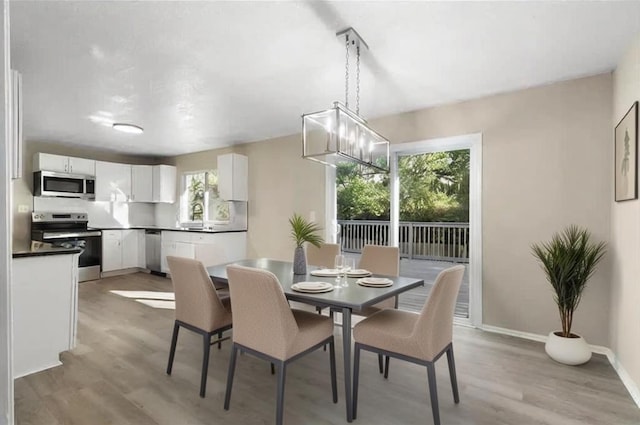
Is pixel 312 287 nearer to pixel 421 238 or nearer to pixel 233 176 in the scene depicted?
pixel 233 176

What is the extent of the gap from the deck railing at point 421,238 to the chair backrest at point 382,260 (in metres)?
1.66

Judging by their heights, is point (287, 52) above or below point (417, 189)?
above

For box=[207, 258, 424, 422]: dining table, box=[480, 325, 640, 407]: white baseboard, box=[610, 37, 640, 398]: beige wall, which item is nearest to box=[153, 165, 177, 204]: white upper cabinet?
box=[207, 258, 424, 422]: dining table

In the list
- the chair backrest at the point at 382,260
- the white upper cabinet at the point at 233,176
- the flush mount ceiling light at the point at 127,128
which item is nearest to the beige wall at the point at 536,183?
the chair backrest at the point at 382,260

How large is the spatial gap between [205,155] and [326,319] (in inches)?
188

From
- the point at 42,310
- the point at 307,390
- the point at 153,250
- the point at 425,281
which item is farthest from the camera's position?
the point at 153,250

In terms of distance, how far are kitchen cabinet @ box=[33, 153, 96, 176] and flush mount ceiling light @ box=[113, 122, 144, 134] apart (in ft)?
5.53

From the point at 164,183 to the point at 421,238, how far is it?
15.8ft

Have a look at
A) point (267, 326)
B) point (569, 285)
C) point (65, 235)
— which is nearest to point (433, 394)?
point (267, 326)

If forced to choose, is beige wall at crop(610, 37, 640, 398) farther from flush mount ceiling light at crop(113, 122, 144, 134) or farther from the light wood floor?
flush mount ceiling light at crop(113, 122, 144, 134)

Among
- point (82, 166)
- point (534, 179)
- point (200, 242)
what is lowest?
point (200, 242)

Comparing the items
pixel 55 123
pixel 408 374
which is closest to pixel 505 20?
pixel 408 374

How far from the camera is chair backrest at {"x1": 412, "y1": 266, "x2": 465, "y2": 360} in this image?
1.80 m

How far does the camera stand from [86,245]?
5.49 meters
